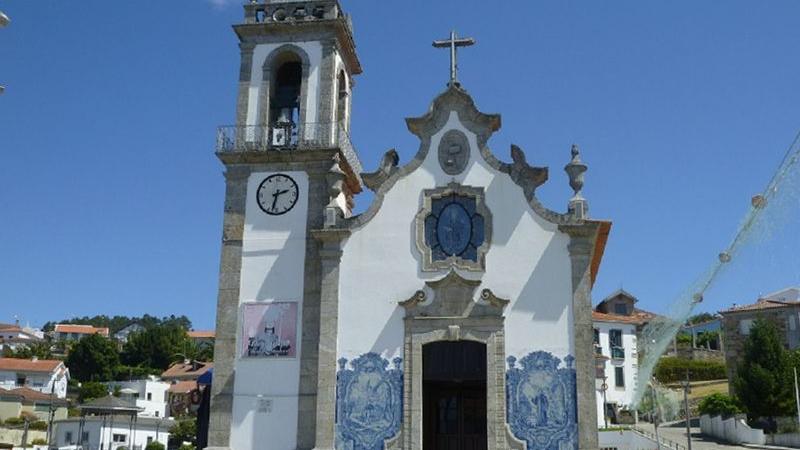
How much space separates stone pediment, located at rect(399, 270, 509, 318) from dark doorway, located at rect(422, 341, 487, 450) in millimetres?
710

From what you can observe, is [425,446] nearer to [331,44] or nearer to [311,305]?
[311,305]

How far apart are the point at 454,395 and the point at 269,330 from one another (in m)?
4.74

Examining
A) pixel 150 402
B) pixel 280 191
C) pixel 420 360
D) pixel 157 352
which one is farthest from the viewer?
pixel 157 352

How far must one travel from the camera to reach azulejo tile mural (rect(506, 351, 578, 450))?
1747 cm

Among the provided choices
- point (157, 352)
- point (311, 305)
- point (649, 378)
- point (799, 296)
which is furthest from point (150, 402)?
point (311, 305)

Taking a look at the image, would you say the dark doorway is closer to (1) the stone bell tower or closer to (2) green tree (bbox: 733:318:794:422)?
(1) the stone bell tower

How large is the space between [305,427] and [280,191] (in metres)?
5.96

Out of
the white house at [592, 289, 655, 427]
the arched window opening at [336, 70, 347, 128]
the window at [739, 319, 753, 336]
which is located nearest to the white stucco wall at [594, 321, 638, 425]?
the white house at [592, 289, 655, 427]

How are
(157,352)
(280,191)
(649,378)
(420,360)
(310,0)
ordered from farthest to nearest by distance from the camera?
(157,352), (649,378), (310,0), (280,191), (420,360)

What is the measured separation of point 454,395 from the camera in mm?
19141

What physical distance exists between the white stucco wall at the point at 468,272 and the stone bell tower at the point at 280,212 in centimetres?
80

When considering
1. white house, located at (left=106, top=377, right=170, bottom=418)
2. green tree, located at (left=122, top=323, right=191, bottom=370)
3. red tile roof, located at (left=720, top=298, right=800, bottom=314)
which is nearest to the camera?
red tile roof, located at (left=720, top=298, right=800, bottom=314)

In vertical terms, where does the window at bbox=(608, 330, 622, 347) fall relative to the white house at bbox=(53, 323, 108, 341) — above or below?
below

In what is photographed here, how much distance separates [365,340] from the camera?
738 inches
